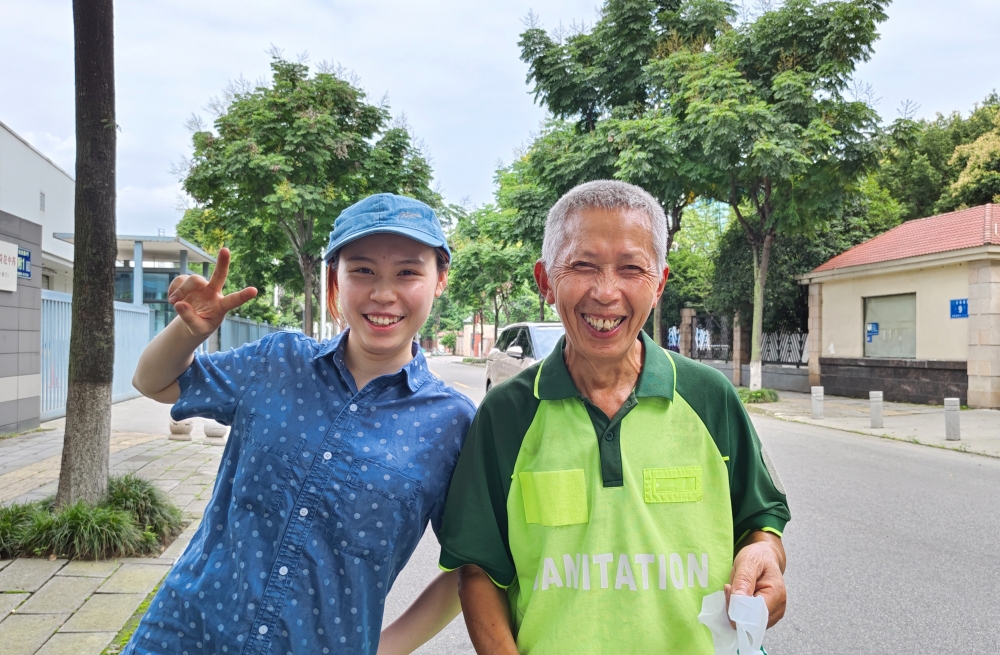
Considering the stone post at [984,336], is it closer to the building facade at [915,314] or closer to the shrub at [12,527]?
the building facade at [915,314]

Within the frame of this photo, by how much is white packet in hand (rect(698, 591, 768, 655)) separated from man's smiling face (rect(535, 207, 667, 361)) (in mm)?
559

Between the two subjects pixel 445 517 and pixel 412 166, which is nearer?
pixel 445 517

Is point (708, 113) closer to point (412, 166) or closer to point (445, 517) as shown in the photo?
point (412, 166)

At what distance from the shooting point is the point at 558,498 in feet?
4.91

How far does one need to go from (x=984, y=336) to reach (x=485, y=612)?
16.3 metres

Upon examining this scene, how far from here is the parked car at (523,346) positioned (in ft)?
32.8

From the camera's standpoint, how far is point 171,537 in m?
4.86

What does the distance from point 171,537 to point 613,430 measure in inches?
171

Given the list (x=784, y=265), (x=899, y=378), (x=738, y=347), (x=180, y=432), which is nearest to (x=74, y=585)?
(x=180, y=432)

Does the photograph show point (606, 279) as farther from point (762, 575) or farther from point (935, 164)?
Answer: point (935, 164)

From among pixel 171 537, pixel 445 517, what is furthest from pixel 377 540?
pixel 171 537

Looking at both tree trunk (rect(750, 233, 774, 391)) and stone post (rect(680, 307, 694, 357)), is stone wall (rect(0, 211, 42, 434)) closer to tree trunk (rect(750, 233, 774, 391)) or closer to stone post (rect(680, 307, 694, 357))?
tree trunk (rect(750, 233, 774, 391))

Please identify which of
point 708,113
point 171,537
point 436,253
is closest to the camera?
point 436,253

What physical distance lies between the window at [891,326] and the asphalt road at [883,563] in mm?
9156
